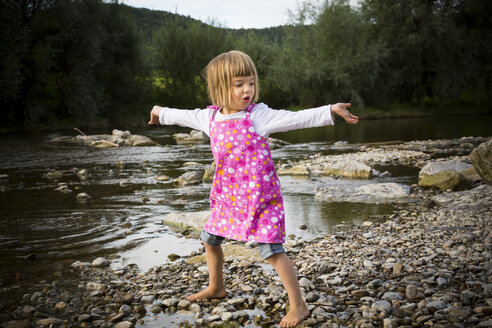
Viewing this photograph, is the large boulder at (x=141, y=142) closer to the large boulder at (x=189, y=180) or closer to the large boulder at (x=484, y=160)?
the large boulder at (x=189, y=180)

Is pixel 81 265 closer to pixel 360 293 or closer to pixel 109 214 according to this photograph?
pixel 109 214

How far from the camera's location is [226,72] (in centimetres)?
288

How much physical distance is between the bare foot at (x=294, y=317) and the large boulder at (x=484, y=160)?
209 inches

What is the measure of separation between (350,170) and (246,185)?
236 inches

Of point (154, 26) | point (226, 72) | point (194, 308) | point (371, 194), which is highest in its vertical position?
point (154, 26)

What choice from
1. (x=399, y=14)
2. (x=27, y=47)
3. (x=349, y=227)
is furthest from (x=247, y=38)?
(x=349, y=227)

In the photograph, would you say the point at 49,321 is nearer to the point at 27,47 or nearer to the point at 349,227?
the point at 349,227

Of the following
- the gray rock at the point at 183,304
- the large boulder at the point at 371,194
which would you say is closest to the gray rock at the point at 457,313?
the gray rock at the point at 183,304

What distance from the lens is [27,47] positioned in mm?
25688

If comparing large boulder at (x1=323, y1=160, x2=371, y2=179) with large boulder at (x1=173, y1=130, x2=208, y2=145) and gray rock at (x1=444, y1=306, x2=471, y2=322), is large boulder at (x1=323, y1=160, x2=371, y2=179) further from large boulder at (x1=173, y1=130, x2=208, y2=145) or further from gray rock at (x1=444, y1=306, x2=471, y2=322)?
large boulder at (x1=173, y1=130, x2=208, y2=145)

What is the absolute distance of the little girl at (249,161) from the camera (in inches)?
112

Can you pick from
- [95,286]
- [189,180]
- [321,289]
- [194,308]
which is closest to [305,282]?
[321,289]

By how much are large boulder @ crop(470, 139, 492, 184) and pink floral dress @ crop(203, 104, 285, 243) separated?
5277 millimetres

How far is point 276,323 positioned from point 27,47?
27265mm
